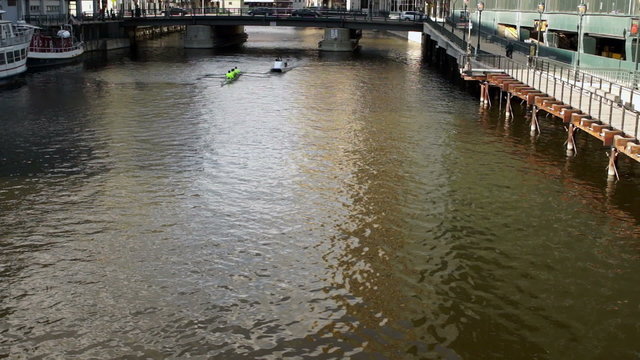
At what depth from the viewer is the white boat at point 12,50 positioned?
78.1 m

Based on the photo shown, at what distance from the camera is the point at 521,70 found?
60.5 meters

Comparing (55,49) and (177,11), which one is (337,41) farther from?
(55,49)

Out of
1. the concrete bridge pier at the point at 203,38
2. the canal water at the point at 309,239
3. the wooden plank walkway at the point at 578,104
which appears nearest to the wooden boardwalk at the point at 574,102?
the wooden plank walkway at the point at 578,104

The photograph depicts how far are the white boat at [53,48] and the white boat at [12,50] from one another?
15.0 ft

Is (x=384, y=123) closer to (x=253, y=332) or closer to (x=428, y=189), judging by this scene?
(x=428, y=189)

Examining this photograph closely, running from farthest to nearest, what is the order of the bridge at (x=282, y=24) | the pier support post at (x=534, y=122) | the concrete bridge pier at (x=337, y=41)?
1. the concrete bridge pier at (x=337, y=41)
2. the bridge at (x=282, y=24)
3. the pier support post at (x=534, y=122)

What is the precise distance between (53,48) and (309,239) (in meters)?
73.7

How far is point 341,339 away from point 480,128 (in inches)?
1372

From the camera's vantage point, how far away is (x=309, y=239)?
30.4 metres

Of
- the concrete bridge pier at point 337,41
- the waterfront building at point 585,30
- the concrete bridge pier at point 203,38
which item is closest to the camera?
the waterfront building at point 585,30

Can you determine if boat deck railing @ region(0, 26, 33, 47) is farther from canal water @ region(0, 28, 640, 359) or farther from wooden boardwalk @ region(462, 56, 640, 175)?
wooden boardwalk @ region(462, 56, 640, 175)

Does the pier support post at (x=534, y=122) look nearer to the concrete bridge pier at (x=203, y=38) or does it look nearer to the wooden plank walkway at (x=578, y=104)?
the wooden plank walkway at (x=578, y=104)

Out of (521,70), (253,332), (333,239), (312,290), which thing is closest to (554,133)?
(521,70)

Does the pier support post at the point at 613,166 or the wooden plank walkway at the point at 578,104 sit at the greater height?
the wooden plank walkway at the point at 578,104
